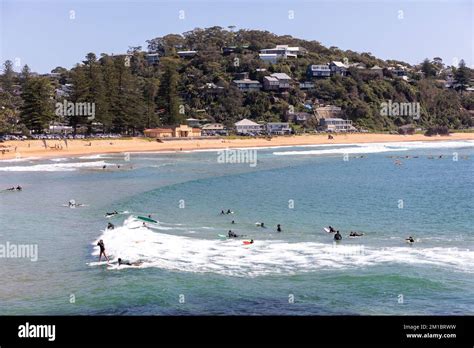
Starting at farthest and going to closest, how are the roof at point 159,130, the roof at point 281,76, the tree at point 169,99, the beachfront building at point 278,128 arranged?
the roof at point 281,76
the beachfront building at point 278,128
the tree at point 169,99
the roof at point 159,130

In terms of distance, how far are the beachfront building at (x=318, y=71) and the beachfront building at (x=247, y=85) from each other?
18583 millimetres

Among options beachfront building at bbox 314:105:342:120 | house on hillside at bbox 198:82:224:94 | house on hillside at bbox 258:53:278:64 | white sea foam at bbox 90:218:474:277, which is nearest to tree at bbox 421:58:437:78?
house on hillside at bbox 258:53:278:64

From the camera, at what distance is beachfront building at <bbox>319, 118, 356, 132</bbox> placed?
123 meters

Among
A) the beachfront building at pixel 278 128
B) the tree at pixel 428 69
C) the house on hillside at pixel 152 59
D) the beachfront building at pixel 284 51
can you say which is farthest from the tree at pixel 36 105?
the tree at pixel 428 69

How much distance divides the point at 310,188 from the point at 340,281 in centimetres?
2614

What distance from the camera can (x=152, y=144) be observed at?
90312 millimetres

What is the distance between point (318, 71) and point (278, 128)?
35935 mm

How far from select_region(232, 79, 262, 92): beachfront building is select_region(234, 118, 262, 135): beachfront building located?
1975cm

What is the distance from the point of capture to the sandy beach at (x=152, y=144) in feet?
245

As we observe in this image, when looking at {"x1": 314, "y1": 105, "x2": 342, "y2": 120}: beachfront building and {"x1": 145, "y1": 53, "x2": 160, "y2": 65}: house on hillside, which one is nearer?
{"x1": 314, "y1": 105, "x2": 342, "y2": 120}: beachfront building

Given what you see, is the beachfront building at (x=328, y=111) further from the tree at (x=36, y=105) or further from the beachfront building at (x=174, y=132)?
the tree at (x=36, y=105)

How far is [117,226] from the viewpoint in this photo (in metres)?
27.9

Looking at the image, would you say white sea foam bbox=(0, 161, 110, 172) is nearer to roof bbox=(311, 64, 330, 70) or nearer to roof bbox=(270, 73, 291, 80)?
roof bbox=(270, 73, 291, 80)
